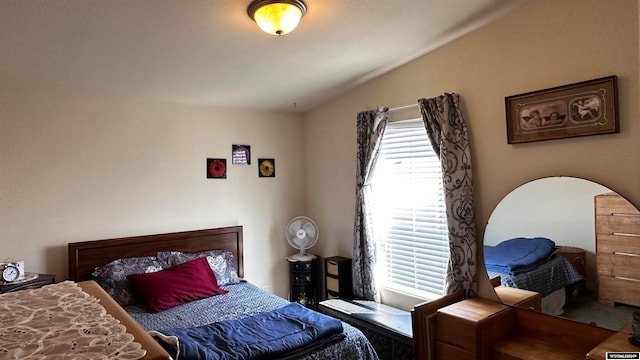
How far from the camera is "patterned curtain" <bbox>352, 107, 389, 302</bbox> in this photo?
368 centimetres

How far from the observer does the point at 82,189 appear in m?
3.38

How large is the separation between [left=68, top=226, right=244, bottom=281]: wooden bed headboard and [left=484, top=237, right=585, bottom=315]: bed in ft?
7.88

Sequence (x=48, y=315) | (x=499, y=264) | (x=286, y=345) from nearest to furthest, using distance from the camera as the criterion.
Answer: (x=48, y=315) → (x=286, y=345) → (x=499, y=264)

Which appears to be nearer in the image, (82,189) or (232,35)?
(232,35)

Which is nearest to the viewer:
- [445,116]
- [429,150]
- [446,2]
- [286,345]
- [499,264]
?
[286,345]

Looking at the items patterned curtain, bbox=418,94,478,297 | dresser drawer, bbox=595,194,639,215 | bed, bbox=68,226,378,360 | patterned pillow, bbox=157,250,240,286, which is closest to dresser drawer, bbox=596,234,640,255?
dresser drawer, bbox=595,194,639,215

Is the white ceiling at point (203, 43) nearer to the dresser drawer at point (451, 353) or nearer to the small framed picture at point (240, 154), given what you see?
the small framed picture at point (240, 154)

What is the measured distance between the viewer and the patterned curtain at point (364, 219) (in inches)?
145

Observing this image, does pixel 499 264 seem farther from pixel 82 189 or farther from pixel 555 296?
pixel 82 189

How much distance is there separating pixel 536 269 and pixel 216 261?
→ 8.66 feet

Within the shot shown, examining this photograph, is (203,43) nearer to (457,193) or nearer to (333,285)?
(457,193)


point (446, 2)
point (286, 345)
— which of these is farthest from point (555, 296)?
point (446, 2)

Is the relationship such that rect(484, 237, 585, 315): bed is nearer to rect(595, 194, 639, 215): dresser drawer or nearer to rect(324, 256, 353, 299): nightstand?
rect(595, 194, 639, 215): dresser drawer

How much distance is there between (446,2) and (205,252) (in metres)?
2.95
